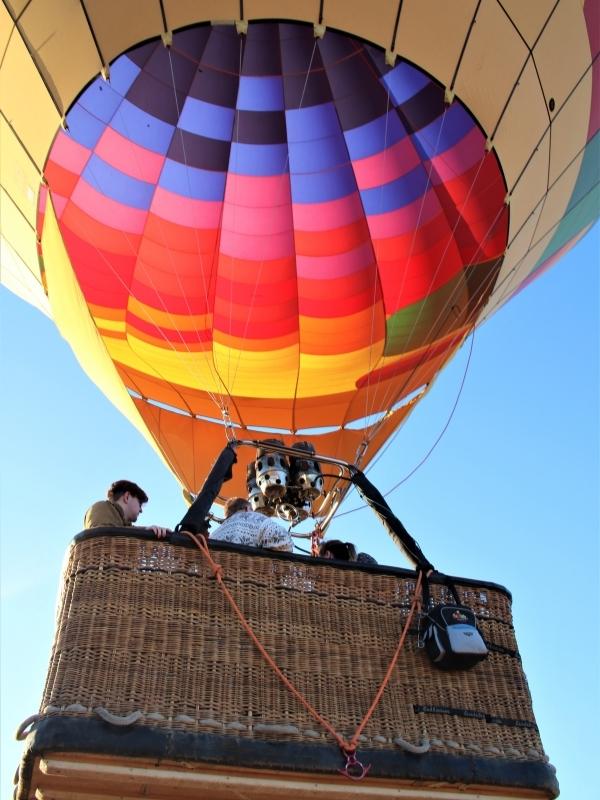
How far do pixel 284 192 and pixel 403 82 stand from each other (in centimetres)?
92

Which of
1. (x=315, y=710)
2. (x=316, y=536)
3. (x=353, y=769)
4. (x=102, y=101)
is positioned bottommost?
(x=353, y=769)

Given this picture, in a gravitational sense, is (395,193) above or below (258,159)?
below

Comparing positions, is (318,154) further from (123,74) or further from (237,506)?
(237,506)

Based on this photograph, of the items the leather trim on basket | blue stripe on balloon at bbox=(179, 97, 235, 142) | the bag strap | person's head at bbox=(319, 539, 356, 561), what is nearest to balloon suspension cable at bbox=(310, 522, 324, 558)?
person's head at bbox=(319, 539, 356, 561)

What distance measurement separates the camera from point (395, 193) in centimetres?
543

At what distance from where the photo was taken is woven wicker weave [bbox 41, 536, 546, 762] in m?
2.07

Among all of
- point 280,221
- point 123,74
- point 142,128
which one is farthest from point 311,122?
point 123,74

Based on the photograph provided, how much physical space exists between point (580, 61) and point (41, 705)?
11.4ft

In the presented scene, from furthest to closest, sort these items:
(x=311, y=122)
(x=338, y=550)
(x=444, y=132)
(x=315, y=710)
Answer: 1. (x=311, y=122)
2. (x=444, y=132)
3. (x=338, y=550)
4. (x=315, y=710)

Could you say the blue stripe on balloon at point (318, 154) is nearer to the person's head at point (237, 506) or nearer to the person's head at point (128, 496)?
the person's head at point (237, 506)

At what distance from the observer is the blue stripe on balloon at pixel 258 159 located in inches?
215

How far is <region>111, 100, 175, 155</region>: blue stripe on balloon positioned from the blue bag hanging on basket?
12.3 feet

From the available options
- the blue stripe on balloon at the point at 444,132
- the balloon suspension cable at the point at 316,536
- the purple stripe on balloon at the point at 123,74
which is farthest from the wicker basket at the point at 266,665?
the purple stripe on balloon at the point at 123,74

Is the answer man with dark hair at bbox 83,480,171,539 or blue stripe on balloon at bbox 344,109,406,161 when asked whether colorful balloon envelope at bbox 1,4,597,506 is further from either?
man with dark hair at bbox 83,480,171,539
